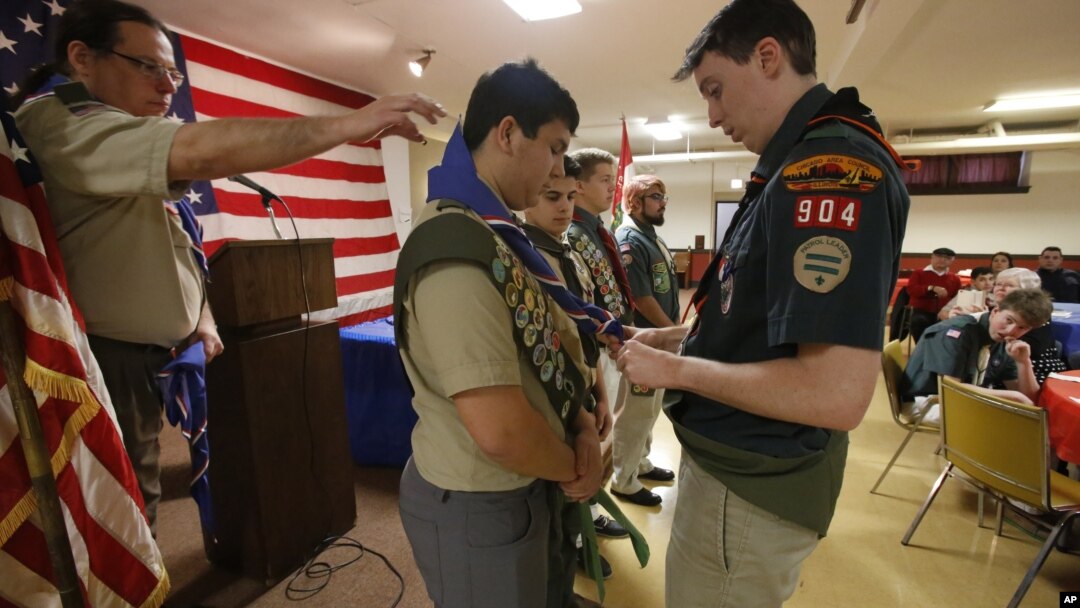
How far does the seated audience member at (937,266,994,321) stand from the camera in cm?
450

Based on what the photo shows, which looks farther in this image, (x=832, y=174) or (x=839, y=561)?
(x=839, y=561)

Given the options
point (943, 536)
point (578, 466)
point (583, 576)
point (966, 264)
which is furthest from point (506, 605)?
point (966, 264)

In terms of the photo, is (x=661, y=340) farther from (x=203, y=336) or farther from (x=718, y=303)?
(x=203, y=336)

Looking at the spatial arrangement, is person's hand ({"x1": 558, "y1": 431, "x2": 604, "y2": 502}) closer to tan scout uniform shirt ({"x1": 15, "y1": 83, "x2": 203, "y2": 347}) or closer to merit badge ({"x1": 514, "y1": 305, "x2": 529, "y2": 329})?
merit badge ({"x1": 514, "y1": 305, "x2": 529, "y2": 329})

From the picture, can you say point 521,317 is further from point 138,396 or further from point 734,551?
point 138,396

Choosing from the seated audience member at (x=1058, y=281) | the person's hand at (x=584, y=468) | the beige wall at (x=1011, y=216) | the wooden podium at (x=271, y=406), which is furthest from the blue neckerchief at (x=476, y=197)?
the seated audience member at (x=1058, y=281)

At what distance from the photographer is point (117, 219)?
1.13 m

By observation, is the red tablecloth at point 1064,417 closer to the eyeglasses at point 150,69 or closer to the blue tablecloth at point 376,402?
the blue tablecloth at point 376,402

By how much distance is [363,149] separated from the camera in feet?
17.0

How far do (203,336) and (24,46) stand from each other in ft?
8.88

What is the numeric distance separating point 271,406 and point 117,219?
937 millimetres

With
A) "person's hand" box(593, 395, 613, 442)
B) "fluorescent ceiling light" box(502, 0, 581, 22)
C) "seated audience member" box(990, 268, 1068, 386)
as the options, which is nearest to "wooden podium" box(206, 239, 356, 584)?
"person's hand" box(593, 395, 613, 442)

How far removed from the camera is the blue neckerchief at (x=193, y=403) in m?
1.65

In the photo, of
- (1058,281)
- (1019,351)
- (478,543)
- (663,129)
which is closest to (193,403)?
(478,543)
